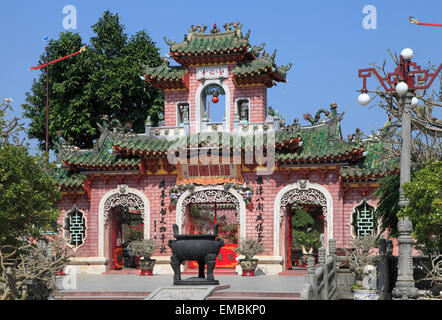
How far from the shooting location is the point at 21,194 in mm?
15977

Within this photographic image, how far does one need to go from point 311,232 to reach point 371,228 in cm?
1125

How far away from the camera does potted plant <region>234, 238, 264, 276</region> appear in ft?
66.5

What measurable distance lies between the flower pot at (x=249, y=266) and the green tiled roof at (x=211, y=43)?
21.4ft

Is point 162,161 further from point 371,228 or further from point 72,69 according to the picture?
point 72,69

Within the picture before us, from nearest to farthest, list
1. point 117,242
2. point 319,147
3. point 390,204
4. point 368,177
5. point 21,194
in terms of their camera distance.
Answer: point 21,194 → point 390,204 → point 368,177 → point 319,147 → point 117,242

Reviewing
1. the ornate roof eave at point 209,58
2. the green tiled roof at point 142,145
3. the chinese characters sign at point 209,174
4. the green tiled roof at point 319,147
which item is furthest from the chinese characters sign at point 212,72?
the chinese characters sign at point 209,174

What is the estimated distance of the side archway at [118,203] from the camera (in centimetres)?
2200

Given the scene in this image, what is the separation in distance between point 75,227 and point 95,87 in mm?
9233

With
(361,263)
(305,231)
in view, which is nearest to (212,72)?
(361,263)

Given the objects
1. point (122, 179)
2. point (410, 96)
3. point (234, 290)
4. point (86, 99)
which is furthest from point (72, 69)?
point (410, 96)

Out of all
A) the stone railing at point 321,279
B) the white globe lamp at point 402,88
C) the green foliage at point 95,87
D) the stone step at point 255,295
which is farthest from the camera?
the green foliage at point 95,87

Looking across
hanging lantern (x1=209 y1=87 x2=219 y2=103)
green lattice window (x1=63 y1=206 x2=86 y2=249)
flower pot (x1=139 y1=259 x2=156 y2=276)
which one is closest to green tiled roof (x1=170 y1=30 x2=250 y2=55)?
hanging lantern (x1=209 y1=87 x2=219 y2=103)

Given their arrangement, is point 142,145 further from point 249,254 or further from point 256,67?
point 249,254

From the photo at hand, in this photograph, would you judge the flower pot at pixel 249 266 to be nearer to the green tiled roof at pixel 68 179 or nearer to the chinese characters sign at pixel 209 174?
the chinese characters sign at pixel 209 174
